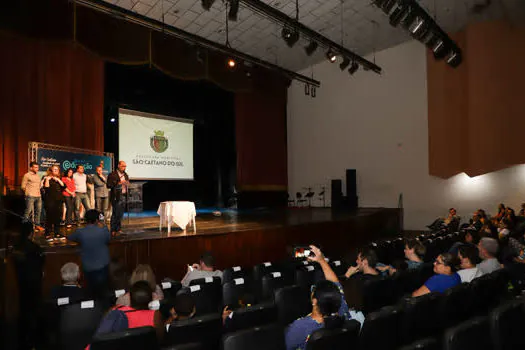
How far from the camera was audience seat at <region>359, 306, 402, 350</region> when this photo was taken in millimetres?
1887

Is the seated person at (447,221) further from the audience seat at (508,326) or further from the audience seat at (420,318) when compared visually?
the audience seat at (508,326)

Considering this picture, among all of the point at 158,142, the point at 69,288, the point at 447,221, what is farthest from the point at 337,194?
the point at 69,288

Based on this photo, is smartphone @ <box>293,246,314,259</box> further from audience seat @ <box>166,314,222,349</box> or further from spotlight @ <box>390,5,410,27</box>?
spotlight @ <box>390,5,410,27</box>

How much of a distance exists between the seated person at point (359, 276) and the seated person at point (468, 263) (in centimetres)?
77

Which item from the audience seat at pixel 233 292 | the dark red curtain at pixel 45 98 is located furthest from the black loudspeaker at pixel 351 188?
the audience seat at pixel 233 292

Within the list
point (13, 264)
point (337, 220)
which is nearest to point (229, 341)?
point (13, 264)

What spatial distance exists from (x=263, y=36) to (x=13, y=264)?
28.3 ft

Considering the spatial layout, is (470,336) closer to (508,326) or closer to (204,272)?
(508,326)

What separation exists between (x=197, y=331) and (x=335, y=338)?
2.37ft

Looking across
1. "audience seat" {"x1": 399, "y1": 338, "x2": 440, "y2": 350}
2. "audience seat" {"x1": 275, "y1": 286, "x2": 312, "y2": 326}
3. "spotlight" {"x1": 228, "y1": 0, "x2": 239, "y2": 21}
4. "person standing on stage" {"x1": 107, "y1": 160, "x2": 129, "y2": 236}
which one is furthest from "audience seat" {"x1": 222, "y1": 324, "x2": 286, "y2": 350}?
"spotlight" {"x1": 228, "y1": 0, "x2": 239, "y2": 21}

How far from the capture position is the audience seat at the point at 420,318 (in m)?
2.18

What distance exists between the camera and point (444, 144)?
1002 centimetres

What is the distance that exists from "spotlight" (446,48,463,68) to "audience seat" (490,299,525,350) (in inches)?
341

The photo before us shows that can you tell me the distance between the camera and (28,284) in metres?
3.36
